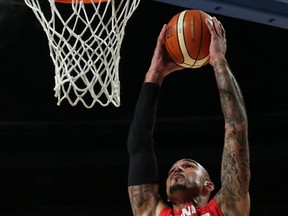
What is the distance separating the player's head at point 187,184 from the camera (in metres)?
2.24

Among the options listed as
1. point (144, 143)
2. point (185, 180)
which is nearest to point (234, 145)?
point (185, 180)

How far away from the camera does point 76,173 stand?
21.2ft

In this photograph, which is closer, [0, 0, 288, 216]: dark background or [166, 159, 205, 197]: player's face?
[166, 159, 205, 197]: player's face

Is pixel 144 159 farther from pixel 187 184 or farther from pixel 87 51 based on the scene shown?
pixel 87 51

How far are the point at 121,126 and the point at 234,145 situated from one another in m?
4.61

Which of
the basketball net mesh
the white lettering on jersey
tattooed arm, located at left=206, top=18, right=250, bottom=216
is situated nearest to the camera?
tattooed arm, located at left=206, top=18, right=250, bottom=216

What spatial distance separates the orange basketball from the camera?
7.46ft

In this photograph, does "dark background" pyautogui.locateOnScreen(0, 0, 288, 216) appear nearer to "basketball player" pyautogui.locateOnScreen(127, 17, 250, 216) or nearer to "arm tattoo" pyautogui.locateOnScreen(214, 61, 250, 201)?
"basketball player" pyautogui.locateOnScreen(127, 17, 250, 216)

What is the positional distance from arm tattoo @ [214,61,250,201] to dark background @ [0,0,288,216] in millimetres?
3934

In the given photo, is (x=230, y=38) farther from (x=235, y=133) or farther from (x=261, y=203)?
(x=235, y=133)

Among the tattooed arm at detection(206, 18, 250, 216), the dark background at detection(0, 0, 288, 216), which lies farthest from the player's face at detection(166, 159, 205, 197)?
the dark background at detection(0, 0, 288, 216)

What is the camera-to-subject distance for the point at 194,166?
2316 millimetres

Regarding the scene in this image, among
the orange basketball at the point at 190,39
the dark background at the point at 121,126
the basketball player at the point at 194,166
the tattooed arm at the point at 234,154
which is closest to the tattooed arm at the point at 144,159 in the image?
the basketball player at the point at 194,166

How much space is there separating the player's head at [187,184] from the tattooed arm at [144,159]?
2.6 inches
